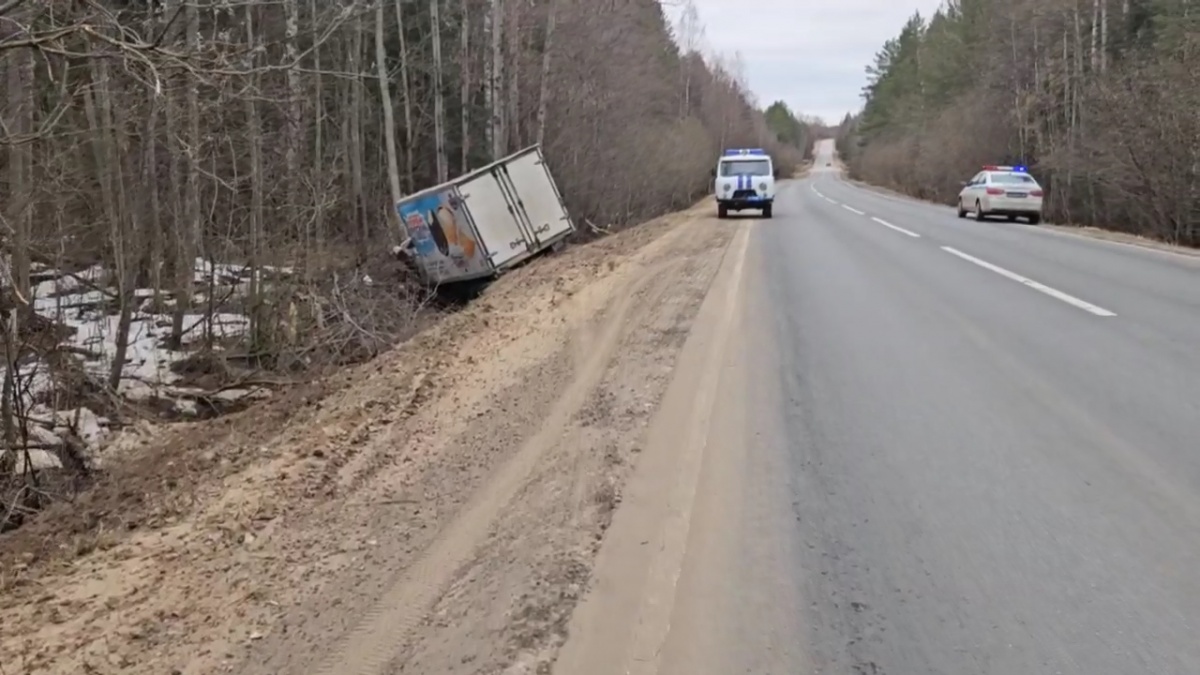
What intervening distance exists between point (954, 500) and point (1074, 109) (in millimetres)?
39334

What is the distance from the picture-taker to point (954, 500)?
4887 mm

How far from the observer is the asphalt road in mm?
3580

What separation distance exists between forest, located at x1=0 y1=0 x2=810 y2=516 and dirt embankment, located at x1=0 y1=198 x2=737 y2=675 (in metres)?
2.33

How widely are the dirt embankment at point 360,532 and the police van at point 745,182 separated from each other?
2014 cm

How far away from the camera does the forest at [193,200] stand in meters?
7.39

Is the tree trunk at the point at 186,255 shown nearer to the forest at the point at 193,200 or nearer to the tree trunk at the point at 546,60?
the forest at the point at 193,200

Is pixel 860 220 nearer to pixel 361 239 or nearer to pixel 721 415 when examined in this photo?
pixel 361 239

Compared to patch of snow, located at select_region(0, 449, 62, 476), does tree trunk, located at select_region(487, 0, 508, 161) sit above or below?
above

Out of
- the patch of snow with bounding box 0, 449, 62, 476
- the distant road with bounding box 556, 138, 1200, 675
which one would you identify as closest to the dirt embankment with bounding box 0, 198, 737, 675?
the distant road with bounding box 556, 138, 1200, 675

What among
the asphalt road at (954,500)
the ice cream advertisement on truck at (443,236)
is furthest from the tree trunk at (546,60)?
the asphalt road at (954,500)

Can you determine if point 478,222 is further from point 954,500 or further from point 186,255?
point 954,500

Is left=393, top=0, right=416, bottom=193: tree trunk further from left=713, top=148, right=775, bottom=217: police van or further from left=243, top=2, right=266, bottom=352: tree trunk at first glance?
left=243, top=2, right=266, bottom=352: tree trunk

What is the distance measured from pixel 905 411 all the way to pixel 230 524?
429 cm

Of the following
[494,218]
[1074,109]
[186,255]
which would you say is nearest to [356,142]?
[494,218]
